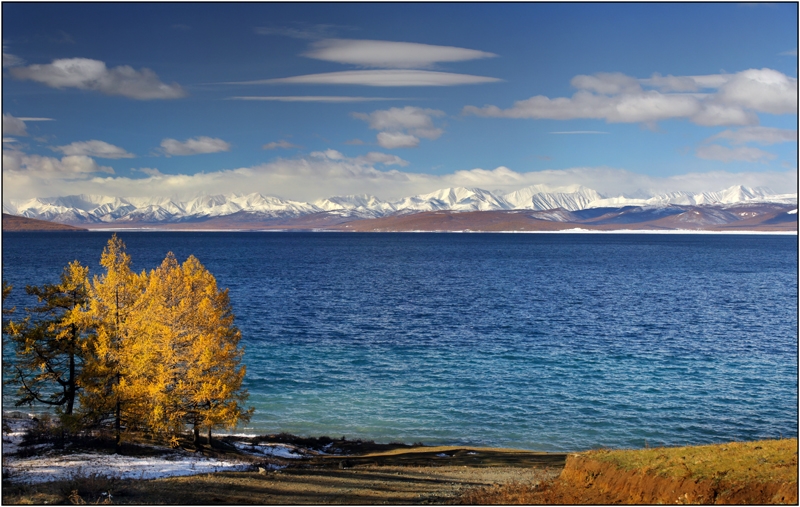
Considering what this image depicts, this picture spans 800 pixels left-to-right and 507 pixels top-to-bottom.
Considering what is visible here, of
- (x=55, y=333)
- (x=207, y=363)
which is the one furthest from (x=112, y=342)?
(x=207, y=363)

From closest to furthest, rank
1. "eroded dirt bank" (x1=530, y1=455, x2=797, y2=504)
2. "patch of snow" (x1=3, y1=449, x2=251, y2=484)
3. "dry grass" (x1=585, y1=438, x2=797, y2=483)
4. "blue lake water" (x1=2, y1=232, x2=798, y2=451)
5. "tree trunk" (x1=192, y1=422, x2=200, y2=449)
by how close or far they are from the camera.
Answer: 1. "eroded dirt bank" (x1=530, y1=455, x2=797, y2=504)
2. "dry grass" (x1=585, y1=438, x2=797, y2=483)
3. "patch of snow" (x1=3, y1=449, x2=251, y2=484)
4. "tree trunk" (x1=192, y1=422, x2=200, y2=449)
5. "blue lake water" (x1=2, y1=232, x2=798, y2=451)

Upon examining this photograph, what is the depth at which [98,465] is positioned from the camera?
84.3 ft

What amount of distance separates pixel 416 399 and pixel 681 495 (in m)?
25.0

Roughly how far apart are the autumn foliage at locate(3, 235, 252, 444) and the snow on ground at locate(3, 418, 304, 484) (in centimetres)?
164

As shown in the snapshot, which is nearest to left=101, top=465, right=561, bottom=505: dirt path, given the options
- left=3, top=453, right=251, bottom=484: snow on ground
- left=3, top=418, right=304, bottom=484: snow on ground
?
left=3, top=453, right=251, bottom=484: snow on ground

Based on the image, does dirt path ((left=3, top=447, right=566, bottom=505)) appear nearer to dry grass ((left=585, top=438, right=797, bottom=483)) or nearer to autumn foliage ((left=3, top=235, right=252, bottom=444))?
dry grass ((left=585, top=438, right=797, bottom=483))

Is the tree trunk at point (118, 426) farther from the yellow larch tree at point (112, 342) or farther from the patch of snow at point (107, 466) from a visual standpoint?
the patch of snow at point (107, 466)

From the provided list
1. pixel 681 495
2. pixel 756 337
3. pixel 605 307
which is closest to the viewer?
pixel 681 495

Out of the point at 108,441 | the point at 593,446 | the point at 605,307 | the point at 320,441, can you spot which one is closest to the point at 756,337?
the point at 605,307

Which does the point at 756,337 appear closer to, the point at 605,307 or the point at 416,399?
the point at 605,307

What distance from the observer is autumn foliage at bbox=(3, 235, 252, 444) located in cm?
2911

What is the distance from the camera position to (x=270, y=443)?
1318 inches

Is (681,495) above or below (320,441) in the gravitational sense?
above

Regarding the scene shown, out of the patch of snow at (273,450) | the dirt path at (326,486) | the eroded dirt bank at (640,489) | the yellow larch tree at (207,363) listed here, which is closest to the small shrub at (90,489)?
the dirt path at (326,486)
